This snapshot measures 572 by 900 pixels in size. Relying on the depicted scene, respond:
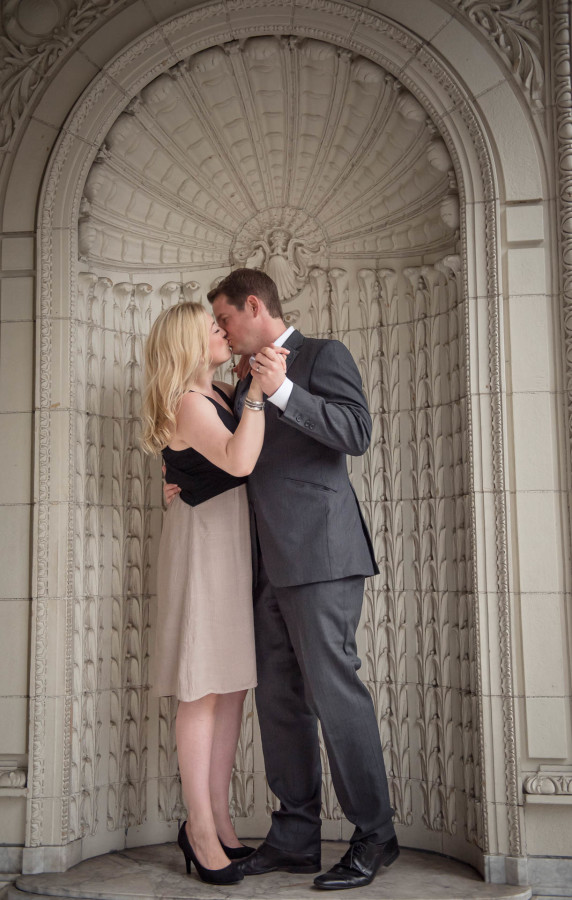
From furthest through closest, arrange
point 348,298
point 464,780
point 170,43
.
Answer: point 348,298 < point 170,43 < point 464,780

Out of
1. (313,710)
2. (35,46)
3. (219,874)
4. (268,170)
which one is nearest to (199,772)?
(219,874)

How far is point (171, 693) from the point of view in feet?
9.95

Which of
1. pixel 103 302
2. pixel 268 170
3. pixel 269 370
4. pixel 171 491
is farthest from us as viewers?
pixel 268 170

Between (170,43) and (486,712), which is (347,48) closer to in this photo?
(170,43)

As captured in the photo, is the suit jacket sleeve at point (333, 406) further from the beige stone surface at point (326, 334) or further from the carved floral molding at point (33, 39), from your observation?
the carved floral molding at point (33, 39)

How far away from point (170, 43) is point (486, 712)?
271 centimetres

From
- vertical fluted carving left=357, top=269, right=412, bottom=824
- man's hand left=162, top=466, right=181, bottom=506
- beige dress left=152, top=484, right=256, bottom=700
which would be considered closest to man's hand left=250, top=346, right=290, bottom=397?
beige dress left=152, top=484, right=256, bottom=700

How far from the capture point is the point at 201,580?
9.80 feet

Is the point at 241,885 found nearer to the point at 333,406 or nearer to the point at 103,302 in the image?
the point at 333,406

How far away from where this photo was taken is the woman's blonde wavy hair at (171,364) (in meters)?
2.96

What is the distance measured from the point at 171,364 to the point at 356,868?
1718 mm

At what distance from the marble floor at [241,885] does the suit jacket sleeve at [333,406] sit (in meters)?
1.38

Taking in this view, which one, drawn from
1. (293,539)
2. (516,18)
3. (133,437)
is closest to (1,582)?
(133,437)

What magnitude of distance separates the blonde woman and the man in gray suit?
0.33 ft
